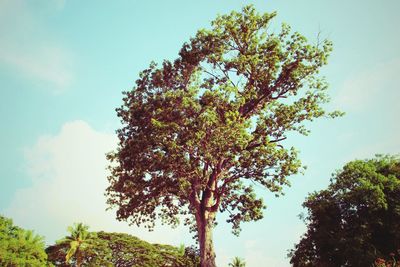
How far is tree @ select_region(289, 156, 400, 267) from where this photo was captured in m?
25.1

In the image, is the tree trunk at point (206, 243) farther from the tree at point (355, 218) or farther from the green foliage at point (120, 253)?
the green foliage at point (120, 253)

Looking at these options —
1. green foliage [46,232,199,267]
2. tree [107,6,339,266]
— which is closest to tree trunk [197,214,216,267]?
tree [107,6,339,266]

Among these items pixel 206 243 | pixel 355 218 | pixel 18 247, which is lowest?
pixel 206 243

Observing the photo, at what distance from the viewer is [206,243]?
15.4 meters

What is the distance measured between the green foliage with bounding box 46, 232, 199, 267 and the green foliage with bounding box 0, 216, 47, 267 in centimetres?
668

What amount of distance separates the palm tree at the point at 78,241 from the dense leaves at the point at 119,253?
1.12 feet

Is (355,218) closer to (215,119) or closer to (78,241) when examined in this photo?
(215,119)

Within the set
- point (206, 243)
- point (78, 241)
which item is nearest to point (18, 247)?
point (78, 241)

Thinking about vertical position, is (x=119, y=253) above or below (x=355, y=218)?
below

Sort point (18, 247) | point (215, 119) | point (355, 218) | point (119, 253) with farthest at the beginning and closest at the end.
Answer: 1. point (119, 253)
2. point (18, 247)
3. point (355, 218)
4. point (215, 119)

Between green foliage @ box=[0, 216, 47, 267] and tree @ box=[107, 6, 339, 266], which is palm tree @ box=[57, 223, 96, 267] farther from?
tree @ box=[107, 6, 339, 266]

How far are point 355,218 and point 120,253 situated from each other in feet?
99.8

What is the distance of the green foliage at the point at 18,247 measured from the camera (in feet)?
90.4

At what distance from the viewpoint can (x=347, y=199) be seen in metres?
28.2
